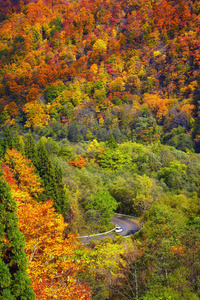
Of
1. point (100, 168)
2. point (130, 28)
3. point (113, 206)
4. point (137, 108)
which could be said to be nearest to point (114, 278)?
point (113, 206)

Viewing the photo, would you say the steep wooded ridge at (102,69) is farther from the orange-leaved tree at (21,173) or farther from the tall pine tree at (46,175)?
the orange-leaved tree at (21,173)

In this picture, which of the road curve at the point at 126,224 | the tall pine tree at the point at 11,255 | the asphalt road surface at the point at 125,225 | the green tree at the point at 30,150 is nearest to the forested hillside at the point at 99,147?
the tall pine tree at the point at 11,255

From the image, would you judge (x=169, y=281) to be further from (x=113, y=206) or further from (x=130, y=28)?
(x=130, y=28)

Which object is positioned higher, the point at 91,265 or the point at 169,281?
the point at 169,281

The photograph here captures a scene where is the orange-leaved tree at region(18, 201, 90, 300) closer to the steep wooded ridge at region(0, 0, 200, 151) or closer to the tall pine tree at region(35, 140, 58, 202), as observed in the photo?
the tall pine tree at region(35, 140, 58, 202)

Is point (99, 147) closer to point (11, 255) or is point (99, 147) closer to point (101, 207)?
point (101, 207)

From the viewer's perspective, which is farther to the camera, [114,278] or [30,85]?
[30,85]

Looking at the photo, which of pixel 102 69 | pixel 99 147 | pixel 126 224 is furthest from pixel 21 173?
pixel 102 69
